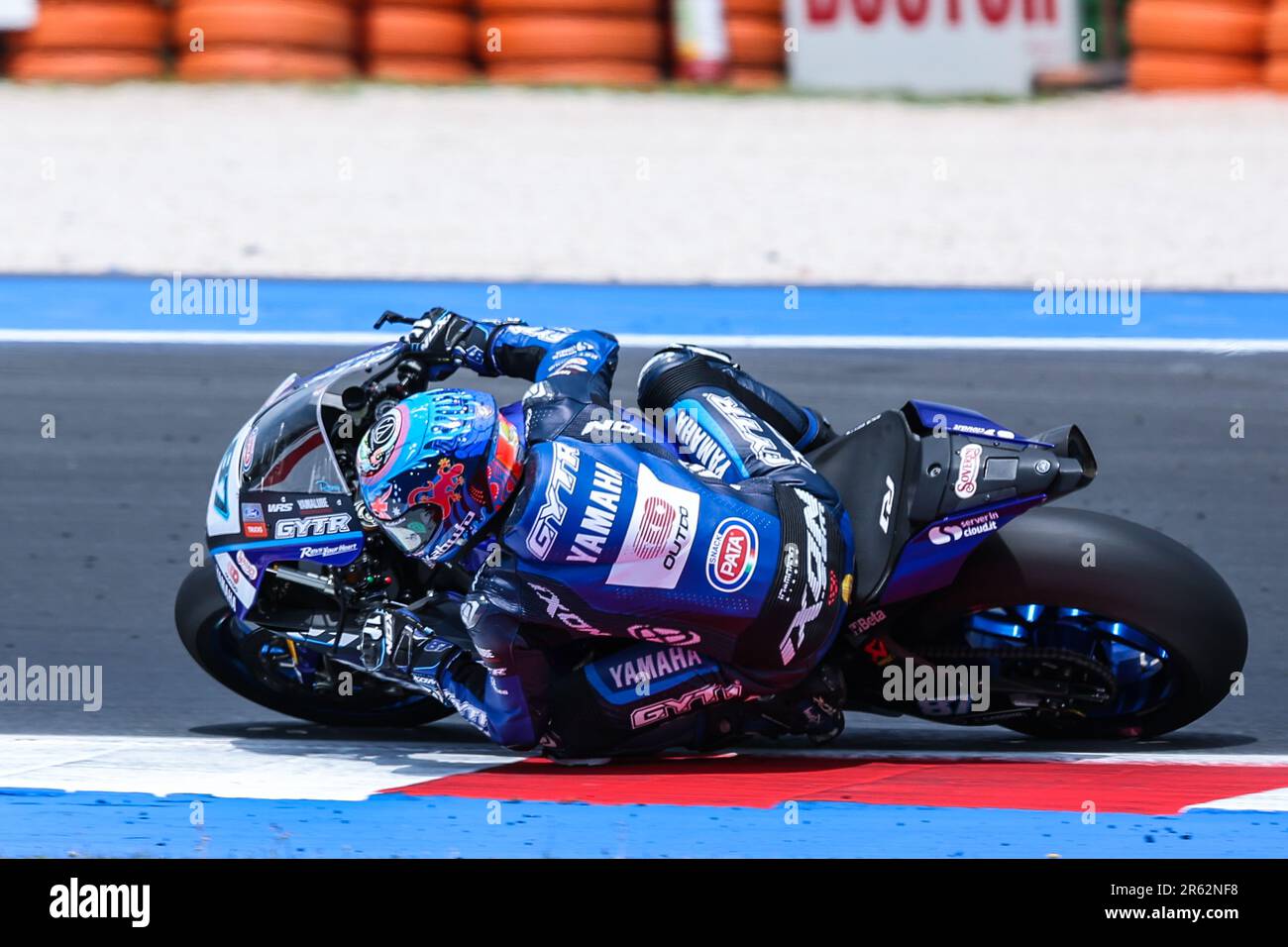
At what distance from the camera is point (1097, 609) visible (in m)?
3.96

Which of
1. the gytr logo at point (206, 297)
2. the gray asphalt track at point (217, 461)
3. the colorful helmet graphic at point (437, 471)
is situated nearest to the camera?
the colorful helmet graphic at point (437, 471)

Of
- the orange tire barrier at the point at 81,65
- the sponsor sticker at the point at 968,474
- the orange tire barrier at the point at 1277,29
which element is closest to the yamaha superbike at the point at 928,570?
the sponsor sticker at the point at 968,474

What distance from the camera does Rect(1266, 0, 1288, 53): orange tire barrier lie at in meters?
11.4

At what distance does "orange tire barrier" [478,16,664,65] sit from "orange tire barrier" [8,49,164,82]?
7.42 feet

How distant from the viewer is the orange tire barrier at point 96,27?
37.9 ft

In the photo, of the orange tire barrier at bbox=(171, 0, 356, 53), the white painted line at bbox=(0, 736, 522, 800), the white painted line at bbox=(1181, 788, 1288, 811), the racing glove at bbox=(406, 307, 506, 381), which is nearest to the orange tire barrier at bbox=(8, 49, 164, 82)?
the orange tire barrier at bbox=(171, 0, 356, 53)

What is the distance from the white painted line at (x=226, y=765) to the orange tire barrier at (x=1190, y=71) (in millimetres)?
9022

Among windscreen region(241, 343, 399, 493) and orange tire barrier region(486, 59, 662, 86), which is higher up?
orange tire barrier region(486, 59, 662, 86)

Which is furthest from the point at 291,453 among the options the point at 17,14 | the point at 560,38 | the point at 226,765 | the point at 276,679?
the point at 17,14

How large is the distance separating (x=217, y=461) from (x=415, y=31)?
6115 millimetres

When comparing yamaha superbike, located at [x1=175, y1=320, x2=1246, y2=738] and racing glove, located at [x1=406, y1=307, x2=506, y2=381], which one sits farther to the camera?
racing glove, located at [x1=406, y1=307, x2=506, y2=381]

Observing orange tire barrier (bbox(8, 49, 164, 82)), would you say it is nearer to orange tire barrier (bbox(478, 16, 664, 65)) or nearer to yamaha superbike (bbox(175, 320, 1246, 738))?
orange tire barrier (bbox(478, 16, 664, 65))

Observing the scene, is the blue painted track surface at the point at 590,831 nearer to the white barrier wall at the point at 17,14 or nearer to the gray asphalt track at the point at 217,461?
the gray asphalt track at the point at 217,461

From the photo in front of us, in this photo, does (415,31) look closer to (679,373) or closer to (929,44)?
(929,44)
